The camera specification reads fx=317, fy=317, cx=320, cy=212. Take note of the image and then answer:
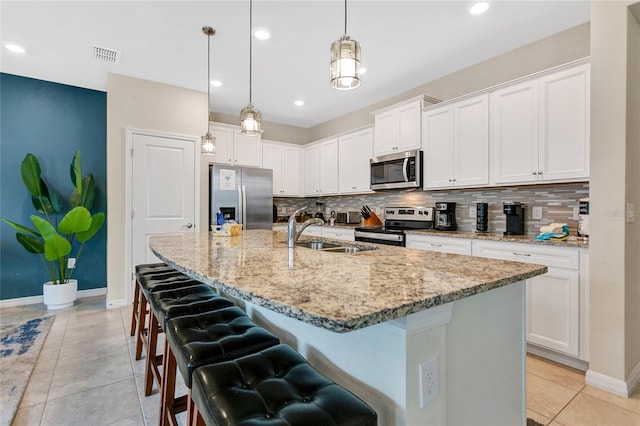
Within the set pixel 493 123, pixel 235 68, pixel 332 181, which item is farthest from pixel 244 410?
pixel 332 181

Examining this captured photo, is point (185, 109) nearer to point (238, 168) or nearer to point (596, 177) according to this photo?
point (238, 168)

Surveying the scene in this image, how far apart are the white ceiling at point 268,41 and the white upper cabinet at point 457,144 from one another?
0.56 m

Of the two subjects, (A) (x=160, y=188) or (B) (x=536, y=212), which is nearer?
(B) (x=536, y=212)

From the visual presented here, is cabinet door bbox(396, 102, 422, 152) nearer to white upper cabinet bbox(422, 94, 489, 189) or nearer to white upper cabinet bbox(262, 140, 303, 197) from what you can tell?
white upper cabinet bbox(422, 94, 489, 189)

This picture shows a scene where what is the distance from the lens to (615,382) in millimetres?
2004

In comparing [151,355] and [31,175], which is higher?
[31,175]

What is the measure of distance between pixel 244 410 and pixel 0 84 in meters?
4.91

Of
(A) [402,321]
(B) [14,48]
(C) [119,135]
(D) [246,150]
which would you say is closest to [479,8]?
(A) [402,321]

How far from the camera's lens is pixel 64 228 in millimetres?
3410

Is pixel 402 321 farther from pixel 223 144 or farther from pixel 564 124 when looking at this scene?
pixel 223 144

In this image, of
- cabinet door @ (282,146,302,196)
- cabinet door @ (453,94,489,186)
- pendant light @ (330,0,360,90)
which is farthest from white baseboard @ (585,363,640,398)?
cabinet door @ (282,146,302,196)

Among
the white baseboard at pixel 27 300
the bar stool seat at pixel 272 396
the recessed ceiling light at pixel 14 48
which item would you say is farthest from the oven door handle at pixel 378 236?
the recessed ceiling light at pixel 14 48

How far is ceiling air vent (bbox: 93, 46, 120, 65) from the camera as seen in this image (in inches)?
125

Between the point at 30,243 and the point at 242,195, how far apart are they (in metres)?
2.39
